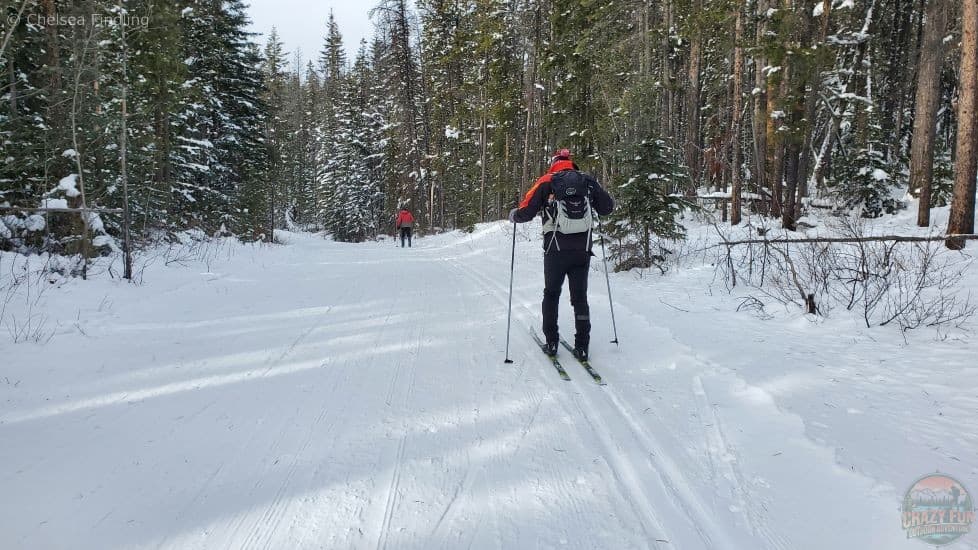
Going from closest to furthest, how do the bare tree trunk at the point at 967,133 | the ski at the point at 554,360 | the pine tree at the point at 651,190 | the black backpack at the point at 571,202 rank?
the ski at the point at 554,360 → the black backpack at the point at 571,202 → the pine tree at the point at 651,190 → the bare tree trunk at the point at 967,133

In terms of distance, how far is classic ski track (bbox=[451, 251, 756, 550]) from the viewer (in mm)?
2264

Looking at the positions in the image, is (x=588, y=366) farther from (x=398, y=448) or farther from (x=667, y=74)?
(x=667, y=74)

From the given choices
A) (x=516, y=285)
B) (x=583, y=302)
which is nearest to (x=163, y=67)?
(x=516, y=285)

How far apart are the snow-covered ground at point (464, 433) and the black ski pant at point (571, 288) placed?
456mm

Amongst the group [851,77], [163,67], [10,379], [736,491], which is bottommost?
[736,491]

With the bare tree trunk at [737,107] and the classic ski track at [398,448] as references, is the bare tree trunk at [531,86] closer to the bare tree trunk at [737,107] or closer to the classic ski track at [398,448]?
the bare tree trunk at [737,107]

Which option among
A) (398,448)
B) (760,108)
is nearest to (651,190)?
(398,448)

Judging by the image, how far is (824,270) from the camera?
6.25 m

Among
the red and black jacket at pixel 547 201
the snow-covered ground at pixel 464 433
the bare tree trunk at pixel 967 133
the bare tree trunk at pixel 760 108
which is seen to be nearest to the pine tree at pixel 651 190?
the snow-covered ground at pixel 464 433

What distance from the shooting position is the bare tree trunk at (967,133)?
9258 millimetres

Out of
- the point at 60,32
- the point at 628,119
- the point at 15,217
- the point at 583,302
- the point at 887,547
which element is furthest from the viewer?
the point at 628,119

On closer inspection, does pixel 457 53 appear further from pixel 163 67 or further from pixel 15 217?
pixel 15 217

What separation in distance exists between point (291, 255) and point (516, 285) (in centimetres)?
897

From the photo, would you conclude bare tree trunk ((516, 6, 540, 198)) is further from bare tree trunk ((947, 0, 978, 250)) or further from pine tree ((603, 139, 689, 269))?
bare tree trunk ((947, 0, 978, 250))
